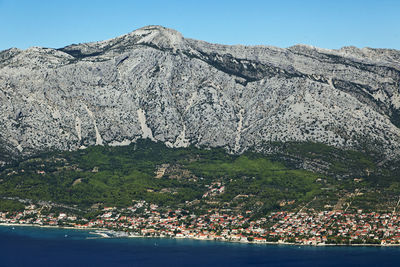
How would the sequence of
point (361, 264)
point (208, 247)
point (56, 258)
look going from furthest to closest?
1. point (208, 247)
2. point (56, 258)
3. point (361, 264)

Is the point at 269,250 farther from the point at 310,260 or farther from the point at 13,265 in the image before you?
the point at 13,265

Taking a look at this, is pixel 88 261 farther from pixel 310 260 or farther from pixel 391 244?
pixel 391 244

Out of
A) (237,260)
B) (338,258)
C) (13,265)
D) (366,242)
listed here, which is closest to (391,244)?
(366,242)

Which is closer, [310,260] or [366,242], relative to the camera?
[310,260]

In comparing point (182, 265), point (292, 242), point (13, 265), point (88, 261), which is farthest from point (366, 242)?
point (13, 265)

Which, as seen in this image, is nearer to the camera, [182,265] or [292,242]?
[182,265]

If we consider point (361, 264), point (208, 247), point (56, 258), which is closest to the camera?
point (361, 264)
